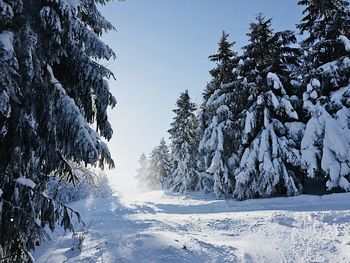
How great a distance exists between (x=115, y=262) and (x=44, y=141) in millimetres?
3366

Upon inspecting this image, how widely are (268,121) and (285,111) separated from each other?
1156 millimetres

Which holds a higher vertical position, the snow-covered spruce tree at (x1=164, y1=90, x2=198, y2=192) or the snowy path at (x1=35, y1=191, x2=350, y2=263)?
the snow-covered spruce tree at (x1=164, y1=90, x2=198, y2=192)

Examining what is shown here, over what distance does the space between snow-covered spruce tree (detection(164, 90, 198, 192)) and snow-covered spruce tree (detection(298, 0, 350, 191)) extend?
15476mm

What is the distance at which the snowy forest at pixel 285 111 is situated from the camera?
1859cm

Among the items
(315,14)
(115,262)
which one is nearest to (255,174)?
(315,14)

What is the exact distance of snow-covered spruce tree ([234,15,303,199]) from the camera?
64.4 ft

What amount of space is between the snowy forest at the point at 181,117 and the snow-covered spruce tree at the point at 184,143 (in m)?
0.12

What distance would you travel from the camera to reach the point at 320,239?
9750 mm

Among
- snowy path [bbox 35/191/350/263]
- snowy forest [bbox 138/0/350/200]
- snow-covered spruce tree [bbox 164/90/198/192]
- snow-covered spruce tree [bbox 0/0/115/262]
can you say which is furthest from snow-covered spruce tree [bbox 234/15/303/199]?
snow-covered spruce tree [bbox 0/0/115/262]

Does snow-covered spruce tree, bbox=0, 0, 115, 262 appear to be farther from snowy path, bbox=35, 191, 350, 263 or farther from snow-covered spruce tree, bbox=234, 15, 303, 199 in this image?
snow-covered spruce tree, bbox=234, 15, 303, 199

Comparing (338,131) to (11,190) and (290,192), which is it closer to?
(290,192)

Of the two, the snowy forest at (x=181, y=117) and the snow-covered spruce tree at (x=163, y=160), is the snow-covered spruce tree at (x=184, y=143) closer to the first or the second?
the snowy forest at (x=181, y=117)

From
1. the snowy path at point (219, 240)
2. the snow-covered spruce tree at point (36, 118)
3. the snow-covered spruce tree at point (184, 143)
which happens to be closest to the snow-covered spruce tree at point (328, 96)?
the snowy path at point (219, 240)

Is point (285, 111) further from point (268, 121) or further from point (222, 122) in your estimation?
point (222, 122)
